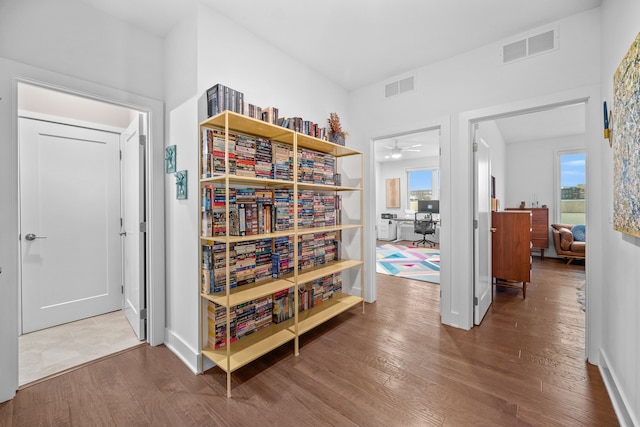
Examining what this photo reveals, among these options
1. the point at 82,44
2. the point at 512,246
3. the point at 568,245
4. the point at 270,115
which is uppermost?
the point at 82,44

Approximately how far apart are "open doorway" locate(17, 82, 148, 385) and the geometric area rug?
3.95 m

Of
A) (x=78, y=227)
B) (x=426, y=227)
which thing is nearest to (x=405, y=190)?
(x=426, y=227)

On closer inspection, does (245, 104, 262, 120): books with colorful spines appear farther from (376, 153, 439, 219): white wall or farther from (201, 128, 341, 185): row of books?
(376, 153, 439, 219): white wall

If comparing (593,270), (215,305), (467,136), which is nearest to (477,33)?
(467,136)

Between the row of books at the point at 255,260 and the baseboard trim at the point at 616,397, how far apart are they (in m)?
2.28

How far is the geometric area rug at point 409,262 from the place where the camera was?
4781 mm

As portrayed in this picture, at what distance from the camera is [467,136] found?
2.68 meters

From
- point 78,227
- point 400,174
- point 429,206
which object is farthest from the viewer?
point 400,174

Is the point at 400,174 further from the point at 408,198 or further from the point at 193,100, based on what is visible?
the point at 193,100

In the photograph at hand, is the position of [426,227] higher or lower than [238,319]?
higher

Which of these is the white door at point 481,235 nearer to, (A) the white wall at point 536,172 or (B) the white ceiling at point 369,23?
(B) the white ceiling at point 369,23

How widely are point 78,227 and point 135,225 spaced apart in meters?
0.91

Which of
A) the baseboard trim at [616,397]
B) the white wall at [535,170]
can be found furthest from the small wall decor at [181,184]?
the white wall at [535,170]

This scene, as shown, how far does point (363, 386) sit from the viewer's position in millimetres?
1864
